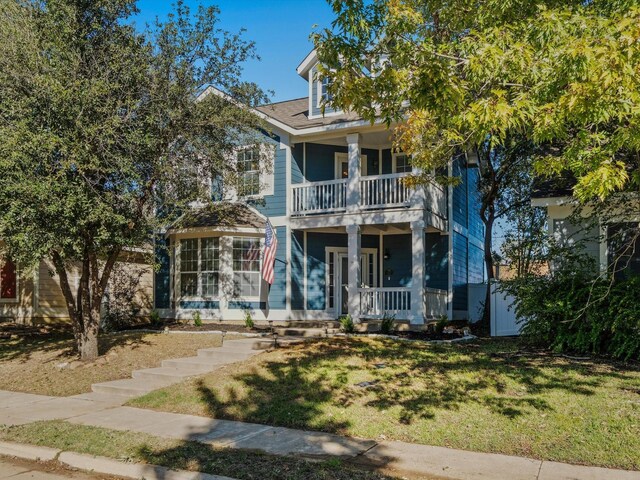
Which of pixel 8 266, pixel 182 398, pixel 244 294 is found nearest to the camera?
pixel 182 398

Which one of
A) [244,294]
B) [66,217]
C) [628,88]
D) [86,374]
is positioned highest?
[628,88]

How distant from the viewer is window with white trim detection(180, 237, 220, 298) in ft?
59.2

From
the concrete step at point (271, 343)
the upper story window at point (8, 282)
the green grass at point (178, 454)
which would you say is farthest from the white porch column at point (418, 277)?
the upper story window at point (8, 282)

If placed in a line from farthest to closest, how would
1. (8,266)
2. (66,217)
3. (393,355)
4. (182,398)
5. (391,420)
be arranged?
1. (8,266)
2. (393,355)
3. (66,217)
4. (182,398)
5. (391,420)

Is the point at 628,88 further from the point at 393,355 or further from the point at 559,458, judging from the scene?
the point at 393,355

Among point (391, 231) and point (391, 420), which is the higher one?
point (391, 231)

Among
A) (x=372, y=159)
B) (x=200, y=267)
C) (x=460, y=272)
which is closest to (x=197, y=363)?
(x=200, y=267)

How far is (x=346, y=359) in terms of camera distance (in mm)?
10562

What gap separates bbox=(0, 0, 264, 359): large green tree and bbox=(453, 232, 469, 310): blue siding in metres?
9.44

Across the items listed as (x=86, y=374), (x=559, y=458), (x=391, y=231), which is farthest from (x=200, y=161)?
(x=559, y=458)

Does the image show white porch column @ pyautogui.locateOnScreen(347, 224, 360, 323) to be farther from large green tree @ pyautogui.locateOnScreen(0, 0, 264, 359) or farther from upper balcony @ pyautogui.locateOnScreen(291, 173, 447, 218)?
large green tree @ pyautogui.locateOnScreen(0, 0, 264, 359)

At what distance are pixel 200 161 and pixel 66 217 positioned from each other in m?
3.48

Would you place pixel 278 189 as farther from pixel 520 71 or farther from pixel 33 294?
pixel 520 71

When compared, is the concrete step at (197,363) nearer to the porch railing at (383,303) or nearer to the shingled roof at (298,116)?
the porch railing at (383,303)
